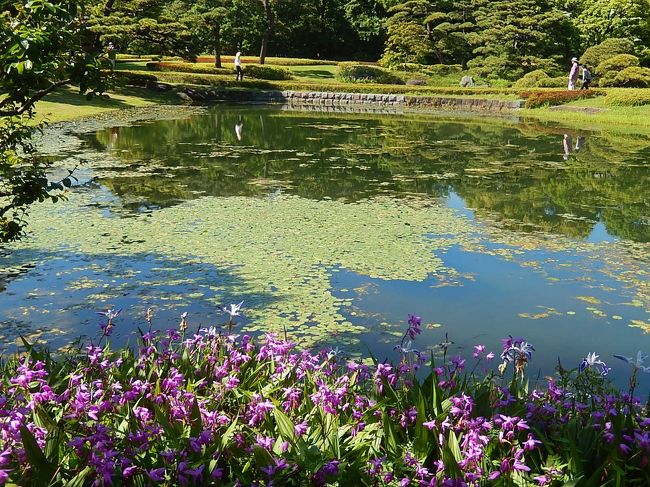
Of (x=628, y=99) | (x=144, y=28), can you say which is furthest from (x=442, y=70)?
(x=144, y=28)

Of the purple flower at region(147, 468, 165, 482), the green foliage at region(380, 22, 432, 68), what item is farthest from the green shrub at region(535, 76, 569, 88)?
the purple flower at region(147, 468, 165, 482)

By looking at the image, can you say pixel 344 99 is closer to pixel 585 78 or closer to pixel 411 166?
pixel 585 78

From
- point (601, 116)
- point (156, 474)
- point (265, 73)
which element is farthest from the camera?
point (265, 73)

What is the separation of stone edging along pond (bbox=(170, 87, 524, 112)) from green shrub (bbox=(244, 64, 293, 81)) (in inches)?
136

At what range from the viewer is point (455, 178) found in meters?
9.16

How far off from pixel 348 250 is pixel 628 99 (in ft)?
53.8

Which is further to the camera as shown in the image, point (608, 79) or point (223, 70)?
point (223, 70)

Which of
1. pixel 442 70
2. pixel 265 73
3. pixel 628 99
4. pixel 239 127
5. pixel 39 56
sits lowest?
pixel 239 127

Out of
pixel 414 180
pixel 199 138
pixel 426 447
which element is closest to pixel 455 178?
pixel 414 180

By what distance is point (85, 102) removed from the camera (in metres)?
17.4

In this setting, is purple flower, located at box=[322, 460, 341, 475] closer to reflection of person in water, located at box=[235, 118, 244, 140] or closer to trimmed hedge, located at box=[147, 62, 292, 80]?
reflection of person in water, located at box=[235, 118, 244, 140]

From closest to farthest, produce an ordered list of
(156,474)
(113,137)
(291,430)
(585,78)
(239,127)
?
1. (156,474)
2. (291,430)
3. (113,137)
4. (239,127)
5. (585,78)

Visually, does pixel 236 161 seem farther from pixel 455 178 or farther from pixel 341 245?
pixel 341 245

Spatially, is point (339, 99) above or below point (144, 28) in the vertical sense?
below
